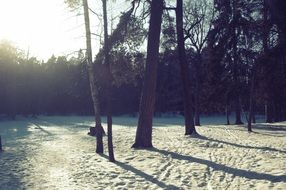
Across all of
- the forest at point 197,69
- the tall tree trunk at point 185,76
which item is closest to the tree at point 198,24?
the forest at point 197,69

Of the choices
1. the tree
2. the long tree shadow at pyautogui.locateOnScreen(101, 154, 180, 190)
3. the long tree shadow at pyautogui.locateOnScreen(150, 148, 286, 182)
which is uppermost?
the tree

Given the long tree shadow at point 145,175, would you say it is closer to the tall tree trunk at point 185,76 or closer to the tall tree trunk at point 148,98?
the tall tree trunk at point 148,98

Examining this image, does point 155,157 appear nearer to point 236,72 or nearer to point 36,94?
point 236,72

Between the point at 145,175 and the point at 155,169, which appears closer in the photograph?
the point at 145,175

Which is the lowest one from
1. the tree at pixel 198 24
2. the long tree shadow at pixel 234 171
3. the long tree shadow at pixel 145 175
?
the long tree shadow at pixel 145 175

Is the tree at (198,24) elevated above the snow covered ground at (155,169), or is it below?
above

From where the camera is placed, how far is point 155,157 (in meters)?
12.1

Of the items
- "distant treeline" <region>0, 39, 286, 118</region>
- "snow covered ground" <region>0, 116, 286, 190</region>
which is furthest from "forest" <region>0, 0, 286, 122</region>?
"snow covered ground" <region>0, 116, 286, 190</region>

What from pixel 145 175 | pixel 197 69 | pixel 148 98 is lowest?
pixel 145 175

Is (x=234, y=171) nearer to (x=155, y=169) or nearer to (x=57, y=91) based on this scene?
(x=155, y=169)

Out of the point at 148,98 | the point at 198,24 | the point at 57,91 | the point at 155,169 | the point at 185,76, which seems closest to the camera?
the point at 155,169

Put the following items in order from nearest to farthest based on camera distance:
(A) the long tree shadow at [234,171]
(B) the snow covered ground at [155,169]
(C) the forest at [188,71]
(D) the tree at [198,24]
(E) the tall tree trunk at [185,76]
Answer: (A) the long tree shadow at [234,171], (B) the snow covered ground at [155,169], (C) the forest at [188,71], (E) the tall tree trunk at [185,76], (D) the tree at [198,24]

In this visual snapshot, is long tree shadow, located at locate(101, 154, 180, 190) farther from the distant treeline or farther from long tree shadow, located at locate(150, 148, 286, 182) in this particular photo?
the distant treeline

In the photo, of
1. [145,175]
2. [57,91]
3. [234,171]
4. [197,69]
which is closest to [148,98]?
[145,175]
